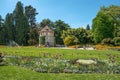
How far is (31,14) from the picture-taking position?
93062 mm

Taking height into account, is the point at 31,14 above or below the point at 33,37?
above

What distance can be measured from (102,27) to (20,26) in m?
24.3

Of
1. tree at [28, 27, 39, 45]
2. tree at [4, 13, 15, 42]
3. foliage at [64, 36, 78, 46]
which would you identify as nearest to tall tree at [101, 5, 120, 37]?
foliage at [64, 36, 78, 46]

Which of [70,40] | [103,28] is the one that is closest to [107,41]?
[103,28]

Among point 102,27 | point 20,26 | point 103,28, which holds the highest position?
point 20,26

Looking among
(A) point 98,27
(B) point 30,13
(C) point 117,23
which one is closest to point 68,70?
(A) point 98,27

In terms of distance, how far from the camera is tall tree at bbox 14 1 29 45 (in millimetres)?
77375

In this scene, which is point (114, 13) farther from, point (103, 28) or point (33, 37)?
point (33, 37)

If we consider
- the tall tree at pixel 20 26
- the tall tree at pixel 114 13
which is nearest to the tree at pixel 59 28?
the tall tree at pixel 20 26

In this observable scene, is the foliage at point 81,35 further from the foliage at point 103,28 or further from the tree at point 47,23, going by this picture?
the tree at point 47,23

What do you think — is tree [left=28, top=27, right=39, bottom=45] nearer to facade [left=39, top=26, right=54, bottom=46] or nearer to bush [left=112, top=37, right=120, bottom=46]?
facade [left=39, top=26, right=54, bottom=46]

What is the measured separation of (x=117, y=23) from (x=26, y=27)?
87.6 ft

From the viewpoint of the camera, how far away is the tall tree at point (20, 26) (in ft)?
254

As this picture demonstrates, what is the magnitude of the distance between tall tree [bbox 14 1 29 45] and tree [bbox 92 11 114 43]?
20934 millimetres
